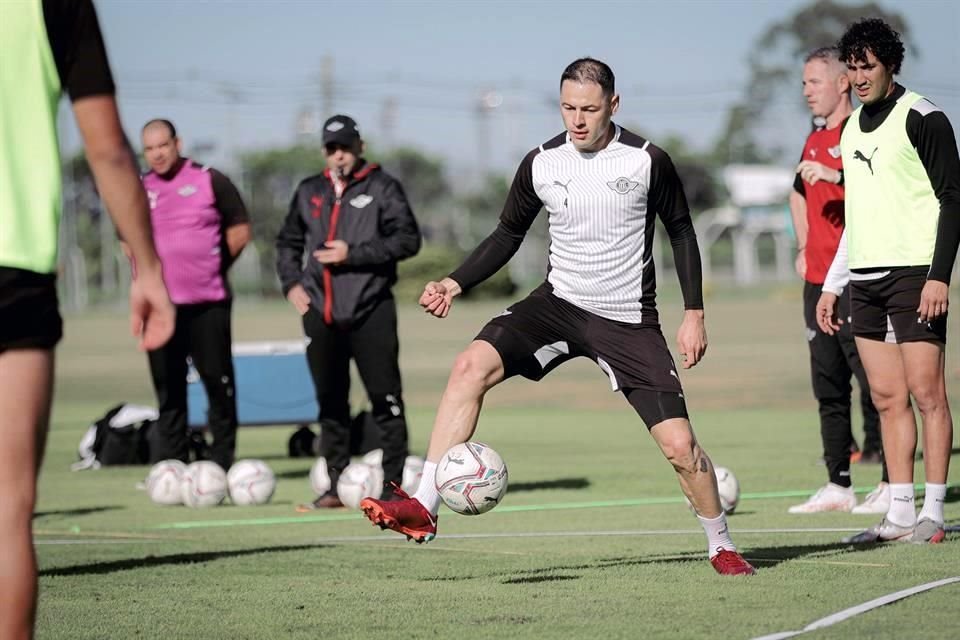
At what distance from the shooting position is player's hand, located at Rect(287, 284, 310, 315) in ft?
34.4

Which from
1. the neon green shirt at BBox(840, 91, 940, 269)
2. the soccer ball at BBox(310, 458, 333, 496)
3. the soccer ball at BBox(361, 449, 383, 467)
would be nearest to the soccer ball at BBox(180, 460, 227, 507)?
the soccer ball at BBox(310, 458, 333, 496)

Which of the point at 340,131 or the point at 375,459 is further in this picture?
the point at 375,459

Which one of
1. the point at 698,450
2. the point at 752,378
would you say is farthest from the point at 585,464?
the point at 752,378

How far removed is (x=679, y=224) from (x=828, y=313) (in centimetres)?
167

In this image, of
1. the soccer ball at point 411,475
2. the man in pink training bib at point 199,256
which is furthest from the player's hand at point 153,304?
the man in pink training bib at point 199,256

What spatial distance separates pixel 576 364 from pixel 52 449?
50.3ft

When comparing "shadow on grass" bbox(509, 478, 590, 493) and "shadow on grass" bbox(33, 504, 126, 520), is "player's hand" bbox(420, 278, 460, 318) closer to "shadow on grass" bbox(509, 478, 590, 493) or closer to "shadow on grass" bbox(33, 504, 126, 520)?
"shadow on grass" bbox(33, 504, 126, 520)

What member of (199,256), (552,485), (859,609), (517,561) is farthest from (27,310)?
(552,485)

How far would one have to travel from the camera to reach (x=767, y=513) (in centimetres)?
951

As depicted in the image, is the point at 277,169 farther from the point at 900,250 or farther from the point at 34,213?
the point at 34,213

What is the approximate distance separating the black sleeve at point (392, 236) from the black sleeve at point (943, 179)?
12.8 ft

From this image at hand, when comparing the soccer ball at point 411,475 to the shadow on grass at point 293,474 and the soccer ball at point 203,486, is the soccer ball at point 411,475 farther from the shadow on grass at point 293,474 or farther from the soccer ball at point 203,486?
the shadow on grass at point 293,474

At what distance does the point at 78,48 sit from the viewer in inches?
146

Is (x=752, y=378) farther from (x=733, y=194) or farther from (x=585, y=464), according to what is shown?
(x=733, y=194)
